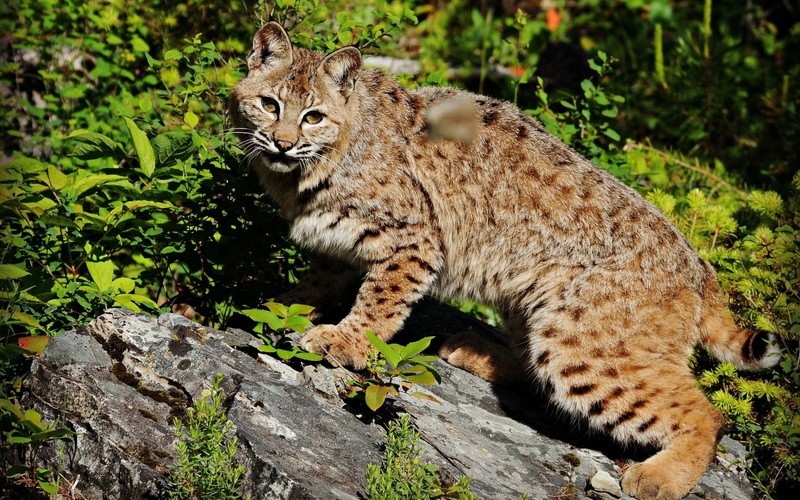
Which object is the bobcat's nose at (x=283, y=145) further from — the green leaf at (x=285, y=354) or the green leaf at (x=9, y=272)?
the green leaf at (x=9, y=272)

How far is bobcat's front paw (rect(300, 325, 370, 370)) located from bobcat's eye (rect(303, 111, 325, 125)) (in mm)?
1120

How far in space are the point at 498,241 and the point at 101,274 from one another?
214 cm

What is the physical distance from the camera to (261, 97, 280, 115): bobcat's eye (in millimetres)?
4758

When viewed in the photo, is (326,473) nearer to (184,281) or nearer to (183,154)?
(183,154)

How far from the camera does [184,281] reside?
230 inches

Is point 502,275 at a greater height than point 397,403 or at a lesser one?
greater

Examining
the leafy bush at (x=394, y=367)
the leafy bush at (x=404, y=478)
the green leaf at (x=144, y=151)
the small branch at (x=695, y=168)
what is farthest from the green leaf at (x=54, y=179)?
the small branch at (x=695, y=168)

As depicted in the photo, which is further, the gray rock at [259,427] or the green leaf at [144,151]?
the green leaf at [144,151]

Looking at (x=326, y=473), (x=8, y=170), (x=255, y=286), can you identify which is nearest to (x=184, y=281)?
(x=255, y=286)

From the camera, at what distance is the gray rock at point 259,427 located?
3.58m

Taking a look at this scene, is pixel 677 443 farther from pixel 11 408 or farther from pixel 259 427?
pixel 11 408

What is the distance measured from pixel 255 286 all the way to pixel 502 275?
1.43 meters

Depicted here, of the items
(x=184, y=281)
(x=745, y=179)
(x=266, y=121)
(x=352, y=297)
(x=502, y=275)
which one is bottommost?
(x=184, y=281)

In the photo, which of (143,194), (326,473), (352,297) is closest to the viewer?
(326,473)
